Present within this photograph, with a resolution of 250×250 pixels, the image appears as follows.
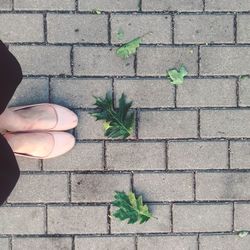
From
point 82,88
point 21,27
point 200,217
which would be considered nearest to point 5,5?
point 21,27

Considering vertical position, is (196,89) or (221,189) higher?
(196,89)

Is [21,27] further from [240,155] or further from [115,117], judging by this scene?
[240,155]

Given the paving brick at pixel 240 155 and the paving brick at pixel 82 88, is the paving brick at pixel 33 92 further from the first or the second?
the paving brick at pixel 240 155

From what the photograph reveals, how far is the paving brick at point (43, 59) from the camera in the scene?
7.88 ft

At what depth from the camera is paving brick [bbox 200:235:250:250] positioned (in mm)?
2457

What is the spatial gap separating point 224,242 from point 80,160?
2.61ft

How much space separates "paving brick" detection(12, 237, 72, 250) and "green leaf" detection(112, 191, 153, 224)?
273 millimetres

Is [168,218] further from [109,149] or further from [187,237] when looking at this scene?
[109,149]

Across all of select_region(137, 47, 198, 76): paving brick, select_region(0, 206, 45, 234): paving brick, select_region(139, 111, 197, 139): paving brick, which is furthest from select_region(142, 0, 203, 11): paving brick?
select_region(0, 206, 45, 234): paving brick

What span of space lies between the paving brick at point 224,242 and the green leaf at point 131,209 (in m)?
0.31

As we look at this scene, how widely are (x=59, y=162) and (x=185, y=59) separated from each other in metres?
0.77

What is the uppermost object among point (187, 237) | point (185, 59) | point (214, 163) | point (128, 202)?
point (185, 59)

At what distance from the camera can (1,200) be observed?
2.01 m

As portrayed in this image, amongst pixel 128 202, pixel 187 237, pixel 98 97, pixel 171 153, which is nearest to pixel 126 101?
pixel 98 97
